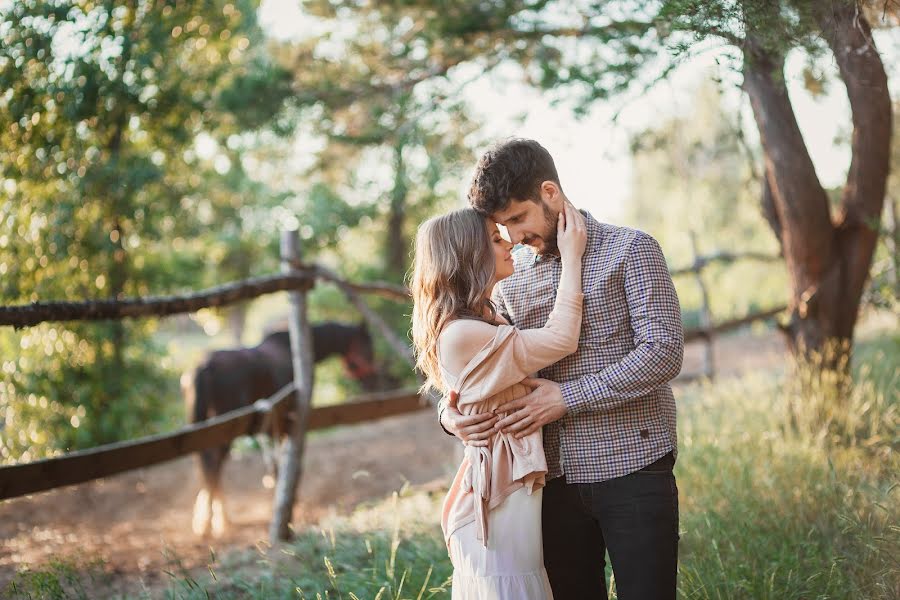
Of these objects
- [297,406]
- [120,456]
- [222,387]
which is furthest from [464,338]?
[222,387]

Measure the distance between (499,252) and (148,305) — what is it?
225 centimetres

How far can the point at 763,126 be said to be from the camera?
420 centimetres

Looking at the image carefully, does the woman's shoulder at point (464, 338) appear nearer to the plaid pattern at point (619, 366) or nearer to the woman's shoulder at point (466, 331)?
the woman's shoulder at point (466, 331)

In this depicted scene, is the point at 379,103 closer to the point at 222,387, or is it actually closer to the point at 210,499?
the point at 222,387

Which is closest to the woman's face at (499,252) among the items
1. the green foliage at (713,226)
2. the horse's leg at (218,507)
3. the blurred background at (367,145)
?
the blurred background at (367,145)

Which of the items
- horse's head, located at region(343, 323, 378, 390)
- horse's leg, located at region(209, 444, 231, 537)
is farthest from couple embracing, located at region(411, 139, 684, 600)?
horse's head, located at region(343, 323, 378, 390)

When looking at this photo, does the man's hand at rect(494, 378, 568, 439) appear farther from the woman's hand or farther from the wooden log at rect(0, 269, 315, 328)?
the wooden log at rect(0, 269, 315, 328)

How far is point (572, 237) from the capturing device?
196 centimetres

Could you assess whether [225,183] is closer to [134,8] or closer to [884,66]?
[134,8]

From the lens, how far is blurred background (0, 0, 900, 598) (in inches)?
119

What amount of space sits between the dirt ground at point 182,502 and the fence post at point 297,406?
0.17 m

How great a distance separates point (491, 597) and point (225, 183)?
1056 cm

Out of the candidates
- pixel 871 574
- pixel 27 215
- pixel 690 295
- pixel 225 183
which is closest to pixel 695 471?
pixel 871 574

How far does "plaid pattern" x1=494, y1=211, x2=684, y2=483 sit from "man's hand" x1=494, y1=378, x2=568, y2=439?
0.03m
